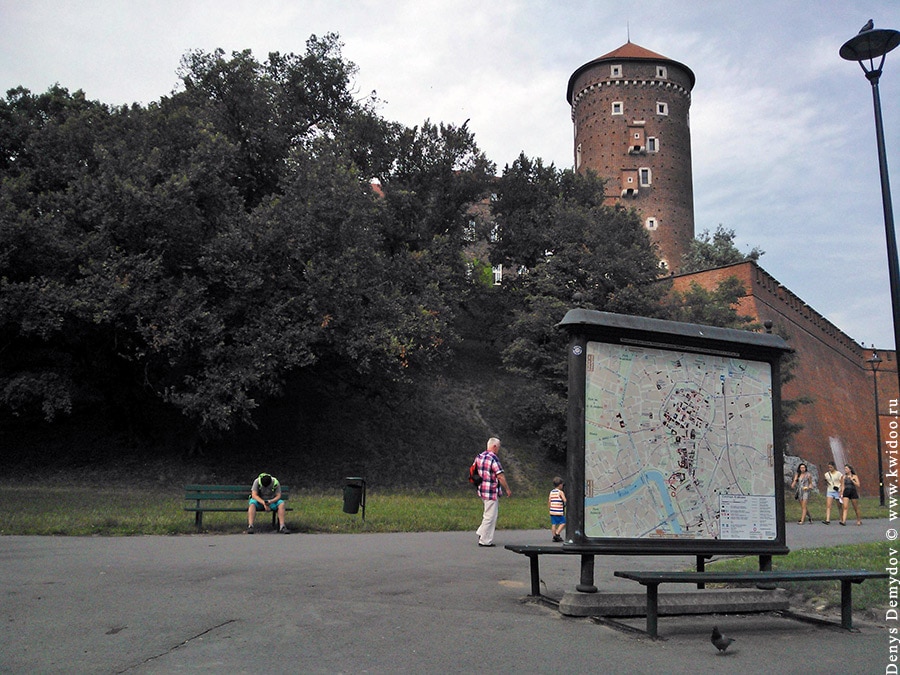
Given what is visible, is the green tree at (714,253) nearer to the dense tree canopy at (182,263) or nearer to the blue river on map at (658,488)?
the dense tree canopy at (182,263)

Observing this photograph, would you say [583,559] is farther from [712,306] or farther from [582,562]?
[712,306]

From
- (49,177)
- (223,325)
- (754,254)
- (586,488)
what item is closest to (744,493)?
(586,488)

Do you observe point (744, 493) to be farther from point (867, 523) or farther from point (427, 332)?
point (427, 332)

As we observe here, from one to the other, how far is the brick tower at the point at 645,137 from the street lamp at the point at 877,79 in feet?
191

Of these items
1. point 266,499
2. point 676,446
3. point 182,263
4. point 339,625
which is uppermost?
point 182,263

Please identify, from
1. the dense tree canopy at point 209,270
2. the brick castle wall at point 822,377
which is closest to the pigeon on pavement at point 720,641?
the dense tree canopy at point 209,270

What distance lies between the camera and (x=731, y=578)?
6676 millimetres

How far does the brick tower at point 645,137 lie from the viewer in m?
68.9

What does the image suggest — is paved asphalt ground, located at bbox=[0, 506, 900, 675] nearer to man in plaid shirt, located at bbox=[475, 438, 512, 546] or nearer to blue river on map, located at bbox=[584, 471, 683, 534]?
blue river on map, located at bbox=[584, 471, 683, 534]

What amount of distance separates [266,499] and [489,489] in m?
4.47

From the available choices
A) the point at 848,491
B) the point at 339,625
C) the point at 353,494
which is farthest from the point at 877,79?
the point at 848,491

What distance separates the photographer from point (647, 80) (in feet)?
234

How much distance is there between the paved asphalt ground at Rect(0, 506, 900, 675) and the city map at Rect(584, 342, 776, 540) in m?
0.97

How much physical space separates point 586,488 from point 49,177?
89.0 feet
